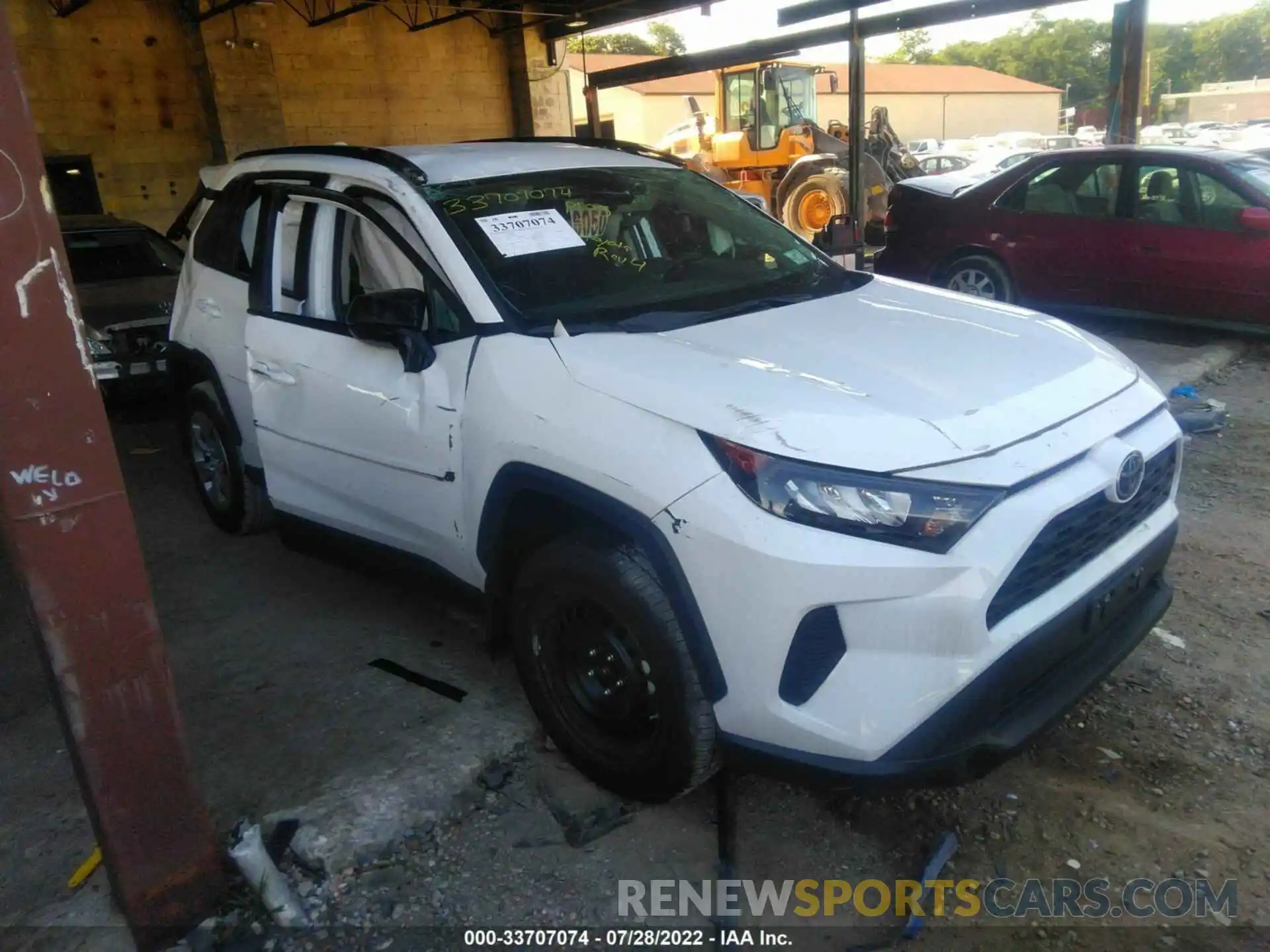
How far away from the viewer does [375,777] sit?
2.92 metres

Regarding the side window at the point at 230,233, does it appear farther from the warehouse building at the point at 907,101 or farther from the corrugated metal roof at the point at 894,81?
the corrugated metal roof at the point at 894,81

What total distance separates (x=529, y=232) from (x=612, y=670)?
4.83 feet

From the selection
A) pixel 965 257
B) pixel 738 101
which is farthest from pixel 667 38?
pixel 965 257

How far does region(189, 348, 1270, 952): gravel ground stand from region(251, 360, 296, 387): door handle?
5.45 ft

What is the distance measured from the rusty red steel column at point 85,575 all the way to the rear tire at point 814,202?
46.8 feet

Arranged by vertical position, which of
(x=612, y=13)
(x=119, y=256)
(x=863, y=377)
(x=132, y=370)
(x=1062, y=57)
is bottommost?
(x=132, y=370)

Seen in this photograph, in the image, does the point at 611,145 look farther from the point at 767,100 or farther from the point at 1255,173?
the point at 767,100

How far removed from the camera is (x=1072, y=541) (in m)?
2.43

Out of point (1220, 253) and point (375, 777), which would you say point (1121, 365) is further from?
point (1220, 253)

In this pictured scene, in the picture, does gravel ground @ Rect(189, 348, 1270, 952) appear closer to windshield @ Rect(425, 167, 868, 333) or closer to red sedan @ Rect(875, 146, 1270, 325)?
windshield @ Rect(425, 167, 868, 333)

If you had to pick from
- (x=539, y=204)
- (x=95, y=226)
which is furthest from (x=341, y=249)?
(x=95, y=226)

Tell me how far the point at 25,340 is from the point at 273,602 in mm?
2447

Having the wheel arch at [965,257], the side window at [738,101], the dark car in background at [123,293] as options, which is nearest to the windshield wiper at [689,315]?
the dark car in background at [123,293]

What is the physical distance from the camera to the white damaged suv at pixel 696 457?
7.25ft
